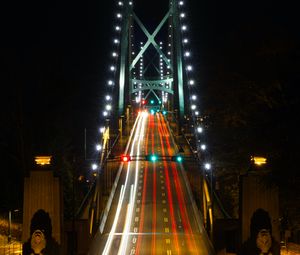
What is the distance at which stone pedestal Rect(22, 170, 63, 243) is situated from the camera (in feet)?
73.9

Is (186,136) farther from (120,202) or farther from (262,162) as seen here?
(262,162)

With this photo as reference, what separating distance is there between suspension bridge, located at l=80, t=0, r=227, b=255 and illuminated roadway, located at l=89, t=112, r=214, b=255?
4 cm

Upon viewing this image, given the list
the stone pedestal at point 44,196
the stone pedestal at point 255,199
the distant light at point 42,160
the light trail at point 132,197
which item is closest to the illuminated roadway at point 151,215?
the light trail at point 132,197

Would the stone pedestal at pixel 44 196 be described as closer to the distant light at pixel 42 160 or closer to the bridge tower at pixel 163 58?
the distant light at pixel 42 160

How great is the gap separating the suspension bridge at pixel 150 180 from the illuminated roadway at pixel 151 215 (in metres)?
0.04

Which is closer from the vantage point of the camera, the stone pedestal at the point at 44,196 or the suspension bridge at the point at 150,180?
the stone pedestal at the point at 44,196

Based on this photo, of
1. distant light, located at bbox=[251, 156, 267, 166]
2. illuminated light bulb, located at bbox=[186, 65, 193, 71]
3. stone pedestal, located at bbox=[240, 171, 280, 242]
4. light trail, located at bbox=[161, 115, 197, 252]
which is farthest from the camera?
illuminated light bulb, located at bbox=[186, 65, 193, 71]

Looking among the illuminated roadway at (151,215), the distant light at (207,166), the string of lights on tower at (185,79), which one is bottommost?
the illuminated roadway at (151,215)

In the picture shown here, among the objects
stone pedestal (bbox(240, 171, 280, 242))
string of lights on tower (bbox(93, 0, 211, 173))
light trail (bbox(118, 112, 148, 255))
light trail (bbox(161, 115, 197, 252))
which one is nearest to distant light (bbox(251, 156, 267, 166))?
stone pedestal (bbox(240, 171, 280, 242))

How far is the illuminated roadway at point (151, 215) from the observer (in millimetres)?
32031

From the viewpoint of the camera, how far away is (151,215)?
4028 cm

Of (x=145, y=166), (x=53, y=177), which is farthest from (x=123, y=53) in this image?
(x=53, y=177)

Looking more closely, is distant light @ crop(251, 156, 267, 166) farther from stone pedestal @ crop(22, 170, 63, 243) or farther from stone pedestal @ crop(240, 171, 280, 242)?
stone pedestal @ crop(22, 170, 63, 243)

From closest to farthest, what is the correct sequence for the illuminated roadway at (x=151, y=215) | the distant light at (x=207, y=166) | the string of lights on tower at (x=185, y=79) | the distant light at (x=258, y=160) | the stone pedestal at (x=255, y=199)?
the stone pedestal at (x=255, y=199), the distant light at (x=258, y=160), the illuminated roadway at (x=151, y=215), the distant light at (x=207, y=166), the string of lights on tower at (x=185, y=79)
